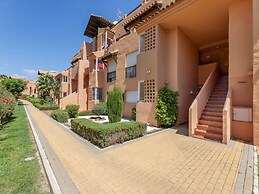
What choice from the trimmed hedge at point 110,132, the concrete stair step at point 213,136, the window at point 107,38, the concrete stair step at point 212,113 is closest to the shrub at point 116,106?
the trimmed hedge at point 110,132

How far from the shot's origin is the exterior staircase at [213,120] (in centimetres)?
850

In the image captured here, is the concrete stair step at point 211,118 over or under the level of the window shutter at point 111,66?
under

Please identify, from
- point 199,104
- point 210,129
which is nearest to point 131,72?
point 199,104

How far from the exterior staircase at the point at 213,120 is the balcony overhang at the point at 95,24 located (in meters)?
23.0

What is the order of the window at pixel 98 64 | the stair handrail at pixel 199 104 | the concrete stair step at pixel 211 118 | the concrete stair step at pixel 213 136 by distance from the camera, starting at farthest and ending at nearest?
the window at pixel 98 64
the concrete stair step at pixel 211 118
the stair handrail at pixel 199 104
the concrete stair step at pixel 213 136

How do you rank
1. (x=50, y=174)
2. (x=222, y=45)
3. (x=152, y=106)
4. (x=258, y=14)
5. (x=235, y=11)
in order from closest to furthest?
(x=50, y=174) → (x=258, y=14) → (x=235, y=11) → (x=152, y=106) → (x=222, y=45)

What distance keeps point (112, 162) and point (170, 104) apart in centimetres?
728

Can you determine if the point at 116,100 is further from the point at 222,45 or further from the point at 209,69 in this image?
the point at 222,45

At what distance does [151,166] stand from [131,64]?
1230 cm

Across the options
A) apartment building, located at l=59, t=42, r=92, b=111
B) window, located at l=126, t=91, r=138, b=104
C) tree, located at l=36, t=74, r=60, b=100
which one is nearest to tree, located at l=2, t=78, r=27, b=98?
tree, located at l=36, t=74, r=60, b=100

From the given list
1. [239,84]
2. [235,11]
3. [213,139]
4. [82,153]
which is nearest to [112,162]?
[82,153]

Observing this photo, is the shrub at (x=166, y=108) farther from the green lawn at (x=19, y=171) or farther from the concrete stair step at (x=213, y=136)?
the green lawn at (x=19, y=171)

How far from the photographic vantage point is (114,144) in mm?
7625

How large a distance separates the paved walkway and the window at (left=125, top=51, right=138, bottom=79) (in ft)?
30.0
